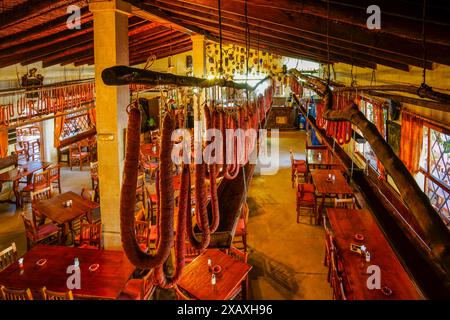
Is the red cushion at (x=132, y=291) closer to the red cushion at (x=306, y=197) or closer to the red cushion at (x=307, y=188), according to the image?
the red cushion at (x=306, y=197)

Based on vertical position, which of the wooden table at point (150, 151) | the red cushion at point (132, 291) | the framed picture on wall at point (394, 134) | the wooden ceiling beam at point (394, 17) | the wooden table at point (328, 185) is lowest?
the red cushion at point (132, 291)

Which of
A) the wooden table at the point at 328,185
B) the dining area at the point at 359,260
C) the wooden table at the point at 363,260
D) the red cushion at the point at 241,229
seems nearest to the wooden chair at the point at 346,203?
the dining area at the point at 359,260

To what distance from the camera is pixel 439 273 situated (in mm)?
1140

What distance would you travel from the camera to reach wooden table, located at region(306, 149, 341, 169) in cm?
1015

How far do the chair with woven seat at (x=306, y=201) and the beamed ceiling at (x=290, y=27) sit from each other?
3.26 metres

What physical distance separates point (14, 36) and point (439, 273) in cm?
834

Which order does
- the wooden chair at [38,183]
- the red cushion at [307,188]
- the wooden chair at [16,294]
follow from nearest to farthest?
the wooden chair at [16,294] < the red cushion at [307,188] < the wooden chair at [38,183]

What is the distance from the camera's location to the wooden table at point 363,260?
401 centimetres

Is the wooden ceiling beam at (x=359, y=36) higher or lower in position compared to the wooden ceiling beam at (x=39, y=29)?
lower

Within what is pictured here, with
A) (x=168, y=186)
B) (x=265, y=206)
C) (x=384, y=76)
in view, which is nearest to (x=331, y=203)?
(x=265, y=206)

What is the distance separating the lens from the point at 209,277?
4.57 m

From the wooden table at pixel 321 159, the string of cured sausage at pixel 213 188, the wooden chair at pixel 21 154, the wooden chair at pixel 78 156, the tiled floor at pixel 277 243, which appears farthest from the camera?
the wooden chair at pixel 78 156

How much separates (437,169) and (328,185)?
9.22 feet

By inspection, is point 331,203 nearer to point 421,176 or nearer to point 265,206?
point 265,206
